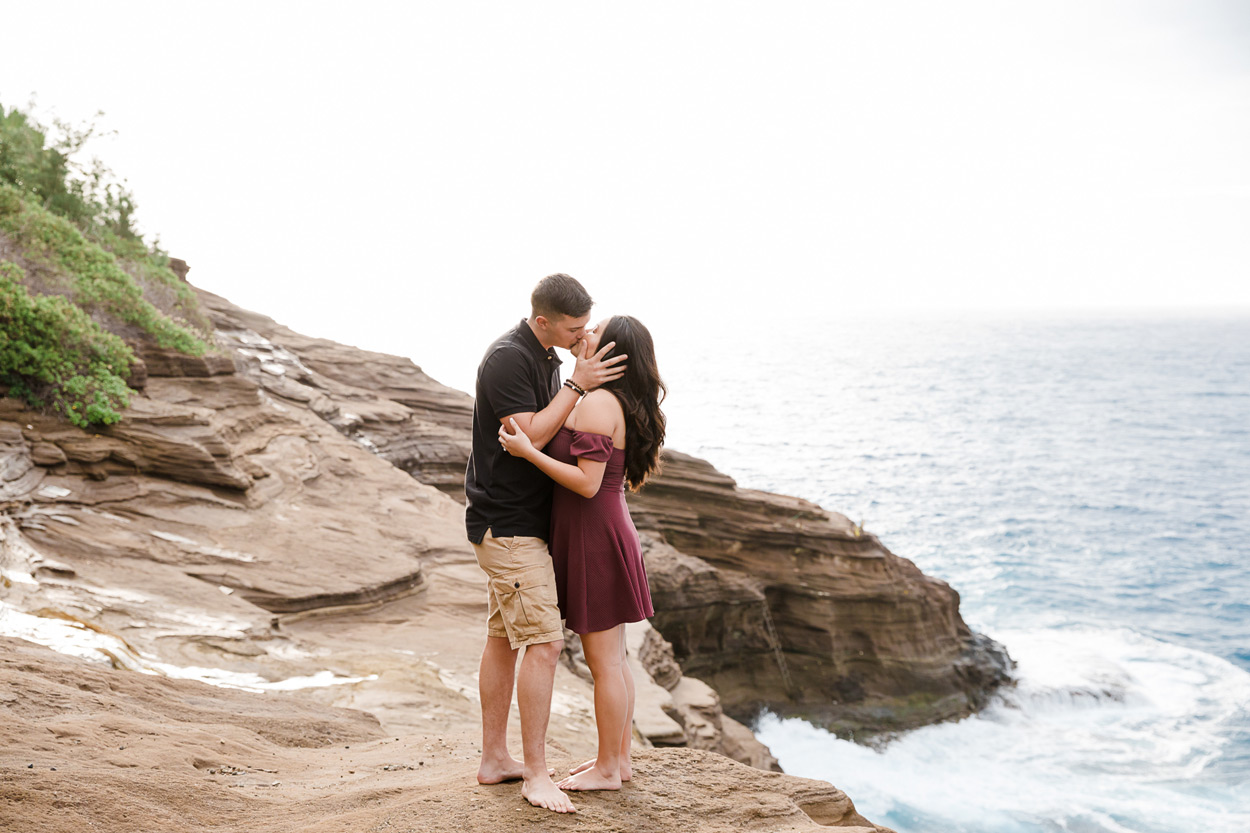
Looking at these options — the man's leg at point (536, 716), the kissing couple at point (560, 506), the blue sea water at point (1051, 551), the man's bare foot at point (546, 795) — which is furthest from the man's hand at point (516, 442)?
the blue sea water at point (1051, 551)

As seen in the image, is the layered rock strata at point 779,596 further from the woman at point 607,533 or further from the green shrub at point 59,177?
the woman at point 607,533

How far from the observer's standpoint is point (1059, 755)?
55.1 ft

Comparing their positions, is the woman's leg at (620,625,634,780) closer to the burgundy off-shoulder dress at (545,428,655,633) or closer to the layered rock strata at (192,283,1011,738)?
the burgundy off-shoulder dress at (545,428,655,633)

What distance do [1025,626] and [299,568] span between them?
74.3 ft

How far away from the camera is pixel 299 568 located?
9.05m

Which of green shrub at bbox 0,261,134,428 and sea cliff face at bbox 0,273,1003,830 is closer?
sea cliff face at bbox 0,273,1003,830

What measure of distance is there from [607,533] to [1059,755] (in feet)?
55.6

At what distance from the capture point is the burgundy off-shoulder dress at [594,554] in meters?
3.73

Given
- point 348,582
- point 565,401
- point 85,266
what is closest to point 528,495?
point 565,401

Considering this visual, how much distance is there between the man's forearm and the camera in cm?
359

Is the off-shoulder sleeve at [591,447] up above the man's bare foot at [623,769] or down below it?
above

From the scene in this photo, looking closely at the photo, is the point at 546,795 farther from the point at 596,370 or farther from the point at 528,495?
the point at 596,370

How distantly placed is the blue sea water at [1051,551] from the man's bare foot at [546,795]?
12480 millimetres

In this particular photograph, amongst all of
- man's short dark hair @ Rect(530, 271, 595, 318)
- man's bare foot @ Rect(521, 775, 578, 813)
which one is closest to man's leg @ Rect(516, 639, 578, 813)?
man's bare foot @ Rect(521, 775, 578, 813)
